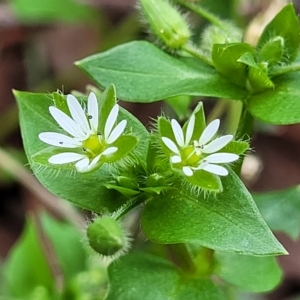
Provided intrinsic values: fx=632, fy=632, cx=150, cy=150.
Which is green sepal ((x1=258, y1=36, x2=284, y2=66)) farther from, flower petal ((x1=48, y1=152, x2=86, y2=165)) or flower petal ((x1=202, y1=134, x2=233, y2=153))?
flower petal ((x1=48, y1=152, x2=86, y2=165))

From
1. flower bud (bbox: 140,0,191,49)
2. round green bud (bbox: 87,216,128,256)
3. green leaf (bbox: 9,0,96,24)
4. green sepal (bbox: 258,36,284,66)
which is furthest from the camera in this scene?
green leaf (bbox: 9,0,96,24)

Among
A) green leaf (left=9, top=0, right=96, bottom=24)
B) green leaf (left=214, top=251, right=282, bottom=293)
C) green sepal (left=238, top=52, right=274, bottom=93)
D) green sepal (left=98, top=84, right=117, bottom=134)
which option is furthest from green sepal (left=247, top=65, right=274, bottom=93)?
green leaf (left=9, top=0, right=96, bottom=24)

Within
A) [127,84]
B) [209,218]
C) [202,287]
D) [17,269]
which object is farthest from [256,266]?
[17,269]

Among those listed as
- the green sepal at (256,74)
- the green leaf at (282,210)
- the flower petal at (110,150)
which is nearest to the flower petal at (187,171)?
the flower petal at (110,150)

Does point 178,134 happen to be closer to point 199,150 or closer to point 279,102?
point 199,150

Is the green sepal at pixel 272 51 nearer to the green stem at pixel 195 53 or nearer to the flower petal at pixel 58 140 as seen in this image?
the green stem at pixel 195 53
